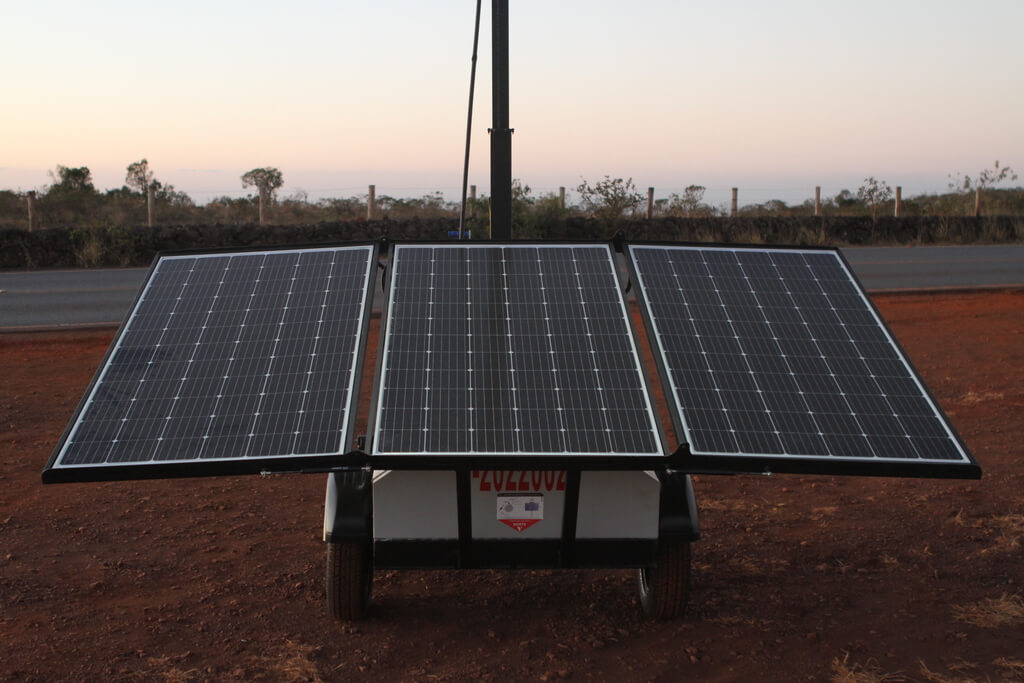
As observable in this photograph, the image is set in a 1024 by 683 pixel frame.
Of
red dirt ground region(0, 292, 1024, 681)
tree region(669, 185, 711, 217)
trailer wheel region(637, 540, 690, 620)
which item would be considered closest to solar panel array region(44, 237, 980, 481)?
trailer wheel region(637, 540, 690, 620)

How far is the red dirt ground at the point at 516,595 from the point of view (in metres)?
5.62

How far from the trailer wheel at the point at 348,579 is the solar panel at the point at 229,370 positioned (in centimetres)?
103

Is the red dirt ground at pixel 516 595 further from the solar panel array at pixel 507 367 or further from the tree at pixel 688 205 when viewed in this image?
the tree at pixel 688 205

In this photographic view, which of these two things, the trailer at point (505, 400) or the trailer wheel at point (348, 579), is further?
the trailer wheel at point (348, 579)

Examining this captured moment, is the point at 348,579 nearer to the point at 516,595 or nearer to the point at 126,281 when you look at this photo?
the point at 516,595

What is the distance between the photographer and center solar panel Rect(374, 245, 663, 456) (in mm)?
5057

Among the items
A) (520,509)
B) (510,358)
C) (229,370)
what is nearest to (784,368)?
(510,358)

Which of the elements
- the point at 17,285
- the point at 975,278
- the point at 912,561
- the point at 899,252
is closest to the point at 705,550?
the point at 912,561

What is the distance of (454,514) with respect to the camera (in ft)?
18.1

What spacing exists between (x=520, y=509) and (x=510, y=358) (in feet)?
2.99

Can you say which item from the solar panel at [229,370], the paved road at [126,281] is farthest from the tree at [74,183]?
the solar panel at [229,370]

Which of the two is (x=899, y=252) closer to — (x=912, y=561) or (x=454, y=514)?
(x=912, y=561)

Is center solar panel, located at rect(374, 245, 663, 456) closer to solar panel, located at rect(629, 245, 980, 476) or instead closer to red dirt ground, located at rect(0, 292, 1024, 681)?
solar panel, located at rect(629, 245, 980, 476)

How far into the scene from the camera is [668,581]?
588 cm
